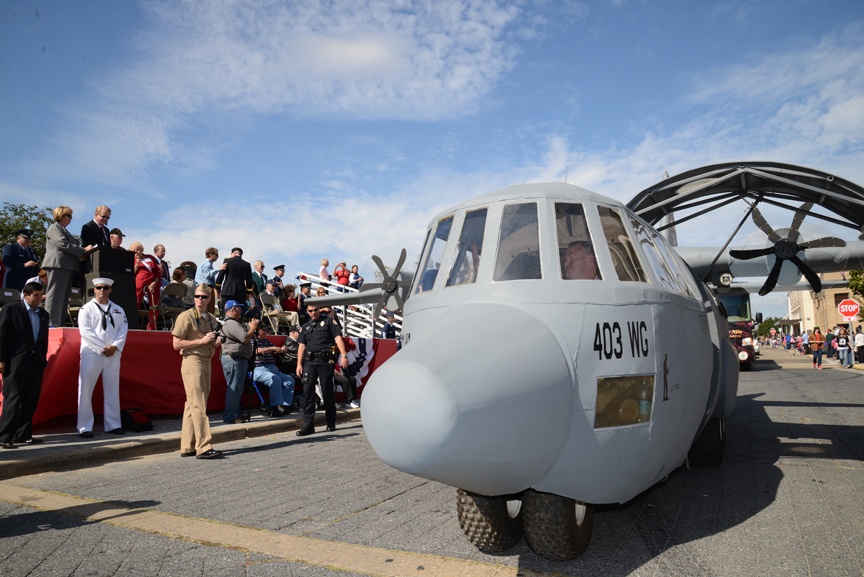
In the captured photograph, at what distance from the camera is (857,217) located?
26.0 ft

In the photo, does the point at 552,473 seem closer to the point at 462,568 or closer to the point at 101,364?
the point at 462,568

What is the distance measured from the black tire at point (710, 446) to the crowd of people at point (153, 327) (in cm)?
544

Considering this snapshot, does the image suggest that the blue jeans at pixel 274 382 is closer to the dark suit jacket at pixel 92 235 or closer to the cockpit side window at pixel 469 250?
the dark suit jacket at pixel 92 235

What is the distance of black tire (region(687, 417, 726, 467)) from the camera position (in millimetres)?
6723

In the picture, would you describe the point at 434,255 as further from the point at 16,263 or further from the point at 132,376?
the point at 16,263

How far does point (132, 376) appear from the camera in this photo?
916cm

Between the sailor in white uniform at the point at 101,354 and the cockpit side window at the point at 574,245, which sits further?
the sailor in white uniform at the point at 101,354

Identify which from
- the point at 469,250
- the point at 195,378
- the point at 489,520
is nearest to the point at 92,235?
the point at 195,378

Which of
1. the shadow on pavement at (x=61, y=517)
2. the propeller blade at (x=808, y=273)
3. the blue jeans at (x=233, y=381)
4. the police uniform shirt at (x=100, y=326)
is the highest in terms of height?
the propeller blade at (x=808, y=273)

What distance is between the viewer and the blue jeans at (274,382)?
10.8 metres

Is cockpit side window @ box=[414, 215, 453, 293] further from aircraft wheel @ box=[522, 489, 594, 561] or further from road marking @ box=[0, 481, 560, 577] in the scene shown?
road marking @ box=[0, 481, 560, 577]

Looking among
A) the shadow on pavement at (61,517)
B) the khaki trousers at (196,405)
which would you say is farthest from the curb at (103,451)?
the shadow on pavement at (61,517)

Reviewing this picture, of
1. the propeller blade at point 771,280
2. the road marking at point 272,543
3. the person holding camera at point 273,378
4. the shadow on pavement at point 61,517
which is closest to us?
the road marking at point 272,543

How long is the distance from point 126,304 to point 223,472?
4.39 meters
